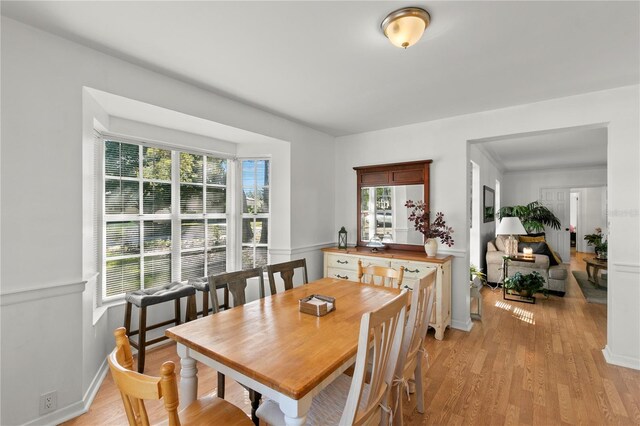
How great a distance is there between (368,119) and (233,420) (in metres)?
3.26

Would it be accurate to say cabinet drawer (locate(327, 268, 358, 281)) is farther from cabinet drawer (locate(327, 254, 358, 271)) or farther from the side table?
the side table

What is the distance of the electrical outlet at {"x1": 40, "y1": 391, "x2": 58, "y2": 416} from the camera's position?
1.81 meters

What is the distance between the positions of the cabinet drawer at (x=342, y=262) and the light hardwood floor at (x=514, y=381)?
1.17m

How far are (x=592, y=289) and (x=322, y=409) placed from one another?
582cm

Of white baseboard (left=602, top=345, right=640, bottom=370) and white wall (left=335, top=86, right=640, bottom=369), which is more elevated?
white wall (left=335, top=86, right=640, bottom=369)

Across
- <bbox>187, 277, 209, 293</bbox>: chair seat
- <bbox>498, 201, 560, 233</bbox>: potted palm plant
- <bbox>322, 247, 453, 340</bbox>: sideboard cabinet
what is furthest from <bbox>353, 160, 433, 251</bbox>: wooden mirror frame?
<bbox>498, 201, 560, 233</bbox>: potted palm plant

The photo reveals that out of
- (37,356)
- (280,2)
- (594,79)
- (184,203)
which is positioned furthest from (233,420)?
(594,79)

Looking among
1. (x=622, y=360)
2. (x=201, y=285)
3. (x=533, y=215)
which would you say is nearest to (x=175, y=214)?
(x=201, y=285)

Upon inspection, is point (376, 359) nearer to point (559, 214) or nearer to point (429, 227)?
point (429, 227)

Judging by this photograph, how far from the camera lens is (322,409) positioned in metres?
1.44

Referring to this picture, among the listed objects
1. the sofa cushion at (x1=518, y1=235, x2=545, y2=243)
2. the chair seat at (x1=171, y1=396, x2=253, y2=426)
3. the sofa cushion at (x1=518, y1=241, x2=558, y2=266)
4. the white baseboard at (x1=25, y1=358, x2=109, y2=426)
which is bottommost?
the white baseboard at (x1=25, y1=358, x2=109, y2=426)

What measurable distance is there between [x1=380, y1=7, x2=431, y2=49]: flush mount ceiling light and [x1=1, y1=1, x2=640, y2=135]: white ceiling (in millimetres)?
40

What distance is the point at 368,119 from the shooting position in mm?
3586

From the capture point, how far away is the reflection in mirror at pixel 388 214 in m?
3.81
